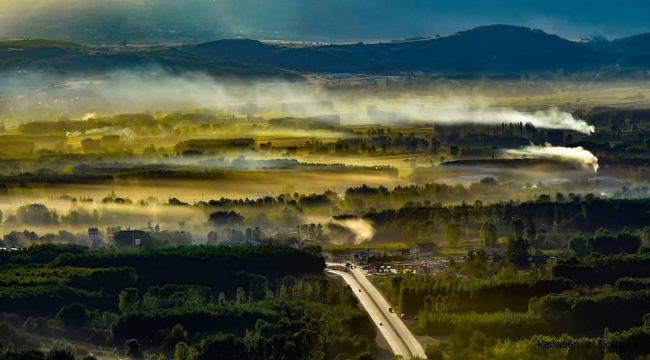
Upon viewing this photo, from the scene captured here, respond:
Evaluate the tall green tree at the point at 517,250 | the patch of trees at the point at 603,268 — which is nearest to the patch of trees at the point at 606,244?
the tall green tree at the point at 517,250

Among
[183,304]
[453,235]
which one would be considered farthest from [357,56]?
[183,304]

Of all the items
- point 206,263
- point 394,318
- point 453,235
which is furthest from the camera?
point 453,235

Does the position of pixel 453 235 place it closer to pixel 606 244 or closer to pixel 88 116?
pixel 606 244

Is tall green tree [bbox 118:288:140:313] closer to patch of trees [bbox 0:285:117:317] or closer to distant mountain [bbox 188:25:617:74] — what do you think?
patch of trees [bbox 0:285:117:317]

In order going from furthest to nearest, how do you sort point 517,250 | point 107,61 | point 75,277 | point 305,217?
point 107,61
point 305,217
point 517,250
point 75,277

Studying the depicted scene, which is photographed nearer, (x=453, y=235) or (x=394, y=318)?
(x=394, y=318)

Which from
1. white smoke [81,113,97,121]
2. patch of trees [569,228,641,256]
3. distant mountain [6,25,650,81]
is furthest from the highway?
distant mountain [6,25,650,81]
